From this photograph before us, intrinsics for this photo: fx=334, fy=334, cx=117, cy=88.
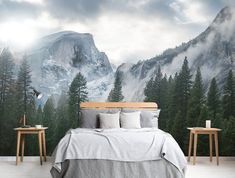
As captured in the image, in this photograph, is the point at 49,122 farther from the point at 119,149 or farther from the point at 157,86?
the point at 119,149

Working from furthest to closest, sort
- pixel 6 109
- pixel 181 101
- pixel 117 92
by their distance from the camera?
pixel 117 92
pixel 181 101
pixel 6 109

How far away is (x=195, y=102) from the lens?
6.35 metres

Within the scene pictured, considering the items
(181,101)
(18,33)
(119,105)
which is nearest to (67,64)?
(18,33)

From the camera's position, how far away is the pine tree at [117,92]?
6.58 m

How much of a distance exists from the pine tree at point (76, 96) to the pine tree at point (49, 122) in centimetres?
34

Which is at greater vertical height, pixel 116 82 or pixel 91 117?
pixel 116 82

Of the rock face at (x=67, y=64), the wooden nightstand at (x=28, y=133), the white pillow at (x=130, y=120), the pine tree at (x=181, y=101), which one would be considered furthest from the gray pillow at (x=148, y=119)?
the wooden nightstand at (x=28, y=133)

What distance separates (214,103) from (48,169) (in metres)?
3.28

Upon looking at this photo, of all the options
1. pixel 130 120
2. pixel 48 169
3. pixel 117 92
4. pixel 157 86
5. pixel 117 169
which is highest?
pixel 157 86

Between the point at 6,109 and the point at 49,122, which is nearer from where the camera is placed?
the point at 6,109

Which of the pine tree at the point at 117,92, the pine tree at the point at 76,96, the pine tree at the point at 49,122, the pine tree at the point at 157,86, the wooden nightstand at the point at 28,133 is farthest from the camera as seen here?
the pine tree at the point at 117,92

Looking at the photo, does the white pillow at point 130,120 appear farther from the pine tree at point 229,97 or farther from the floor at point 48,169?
the pine tree at point 229,97

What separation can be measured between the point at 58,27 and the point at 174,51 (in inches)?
90.6

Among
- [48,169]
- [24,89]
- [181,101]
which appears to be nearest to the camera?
[48,169]
